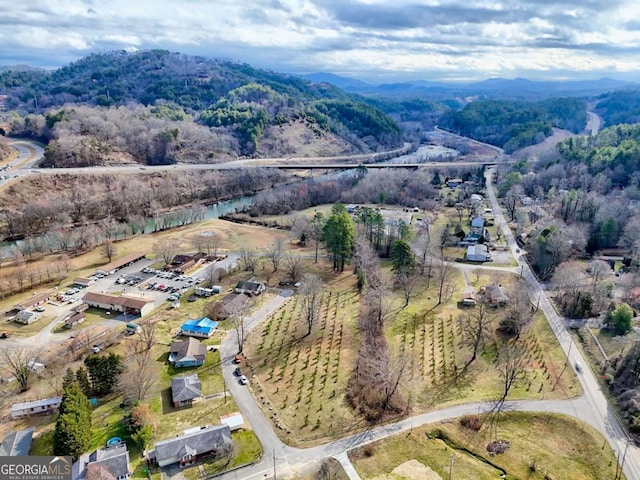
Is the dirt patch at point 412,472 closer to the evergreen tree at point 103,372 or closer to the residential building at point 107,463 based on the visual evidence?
the residential building at point 107,463

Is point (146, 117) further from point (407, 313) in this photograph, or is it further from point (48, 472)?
point (48, 472)

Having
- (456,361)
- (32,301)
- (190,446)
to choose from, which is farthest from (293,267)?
(190,446)

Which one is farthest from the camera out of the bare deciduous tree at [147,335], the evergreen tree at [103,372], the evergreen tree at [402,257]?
the evergreen tree at [402,257]

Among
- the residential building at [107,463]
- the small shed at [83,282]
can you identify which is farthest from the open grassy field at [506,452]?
the small shed at [83,282]

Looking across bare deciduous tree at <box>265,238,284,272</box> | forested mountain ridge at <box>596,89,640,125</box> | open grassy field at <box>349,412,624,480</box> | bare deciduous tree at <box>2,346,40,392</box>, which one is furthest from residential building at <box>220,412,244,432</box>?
forested mountain ridge at <box>596,89,640,125</box>

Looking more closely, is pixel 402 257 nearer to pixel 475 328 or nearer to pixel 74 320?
pixel 475 328

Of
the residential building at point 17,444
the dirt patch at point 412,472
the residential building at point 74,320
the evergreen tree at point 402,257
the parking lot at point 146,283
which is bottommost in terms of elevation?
the parking lot at point 146,283

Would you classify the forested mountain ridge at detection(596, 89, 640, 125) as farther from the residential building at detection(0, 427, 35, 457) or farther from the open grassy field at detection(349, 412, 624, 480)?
the residential building at detection(0, 427, 35, 457)
